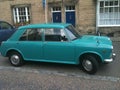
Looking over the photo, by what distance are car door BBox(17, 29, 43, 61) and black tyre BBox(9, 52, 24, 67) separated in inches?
8.7

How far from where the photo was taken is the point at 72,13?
1563 cm

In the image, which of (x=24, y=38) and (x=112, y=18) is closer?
(x=24, y=38)

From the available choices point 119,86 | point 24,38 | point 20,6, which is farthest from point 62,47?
point 20,6

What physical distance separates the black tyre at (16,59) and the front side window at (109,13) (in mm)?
9317

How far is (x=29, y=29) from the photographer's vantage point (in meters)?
6.91

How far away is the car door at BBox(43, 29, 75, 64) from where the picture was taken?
247 inches

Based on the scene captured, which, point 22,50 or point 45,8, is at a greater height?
point 45,8

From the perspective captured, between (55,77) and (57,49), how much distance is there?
0.99m

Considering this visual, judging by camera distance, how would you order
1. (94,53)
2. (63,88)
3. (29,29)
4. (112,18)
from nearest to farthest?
(63,88)
(94,53)
(29,29)
(112,18)

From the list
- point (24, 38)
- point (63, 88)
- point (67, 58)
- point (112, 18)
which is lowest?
point (63, 88)

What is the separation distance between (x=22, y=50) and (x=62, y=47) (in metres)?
1.63

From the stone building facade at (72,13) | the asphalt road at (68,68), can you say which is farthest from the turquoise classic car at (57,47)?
the stone building facade at (72,13)

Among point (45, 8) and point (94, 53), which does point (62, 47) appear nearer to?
point (94, 53)

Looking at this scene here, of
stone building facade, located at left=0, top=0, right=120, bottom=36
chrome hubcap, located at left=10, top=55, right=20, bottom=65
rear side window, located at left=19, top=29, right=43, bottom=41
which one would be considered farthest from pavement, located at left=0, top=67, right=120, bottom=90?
stone building facade, located at left=0, top=0, right=120, bottom=36
